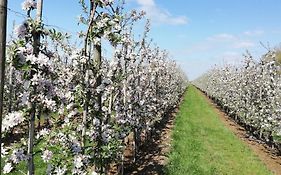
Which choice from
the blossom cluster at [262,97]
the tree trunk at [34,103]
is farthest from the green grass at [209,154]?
the tree trunk at [34,103]

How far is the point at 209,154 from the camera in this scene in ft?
48.2

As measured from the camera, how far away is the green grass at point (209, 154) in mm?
12312

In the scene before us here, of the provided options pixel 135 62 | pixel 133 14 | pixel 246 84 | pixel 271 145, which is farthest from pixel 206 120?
pixel 133 14

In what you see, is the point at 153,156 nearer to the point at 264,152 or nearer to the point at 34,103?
the point at 264,152

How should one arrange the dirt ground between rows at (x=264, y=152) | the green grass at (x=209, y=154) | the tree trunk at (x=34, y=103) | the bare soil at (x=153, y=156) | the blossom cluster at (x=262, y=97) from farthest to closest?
the blossom cluster at (x=262, y=97) < the dirt ground between rows at (x=264, y=152) < the green grass at (x=209, y=154) < the bare soil at (x=153, y=156) < the tree trunk at (x=34, y=103)

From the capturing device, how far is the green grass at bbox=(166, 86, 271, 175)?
12312mm

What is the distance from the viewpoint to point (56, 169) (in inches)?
191

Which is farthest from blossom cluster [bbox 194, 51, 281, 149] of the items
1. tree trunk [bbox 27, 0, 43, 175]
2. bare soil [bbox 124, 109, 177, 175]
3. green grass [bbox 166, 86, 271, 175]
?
tree trunk [bbox 27, 0, 43, 175]

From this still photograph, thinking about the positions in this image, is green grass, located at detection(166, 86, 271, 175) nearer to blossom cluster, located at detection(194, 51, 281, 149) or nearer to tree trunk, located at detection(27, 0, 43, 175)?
blossom cluster, located at detection(194, 51, 281, 149)

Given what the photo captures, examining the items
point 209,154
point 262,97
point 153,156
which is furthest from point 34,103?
point 262,97

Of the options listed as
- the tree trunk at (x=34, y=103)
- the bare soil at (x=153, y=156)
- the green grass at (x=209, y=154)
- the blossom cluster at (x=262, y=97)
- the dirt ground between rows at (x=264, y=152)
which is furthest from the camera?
the blossom cluster at (x=262, y=97)

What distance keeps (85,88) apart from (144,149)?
29.7 ft

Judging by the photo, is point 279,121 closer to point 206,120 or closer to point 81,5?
point 206,120

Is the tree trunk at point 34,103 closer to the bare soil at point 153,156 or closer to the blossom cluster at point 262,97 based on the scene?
the bare soil at point 153,156
